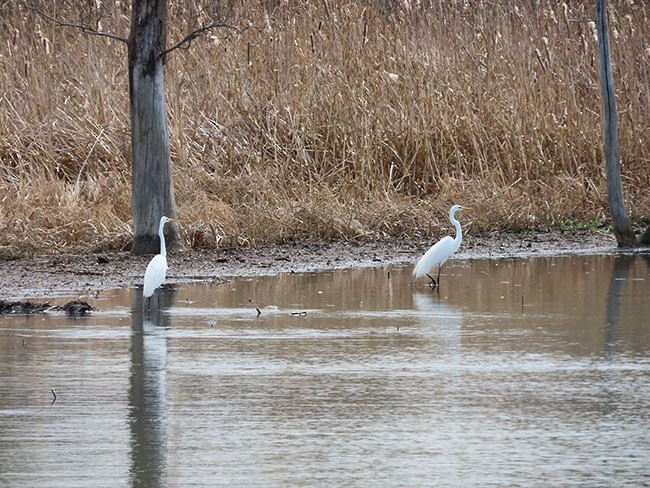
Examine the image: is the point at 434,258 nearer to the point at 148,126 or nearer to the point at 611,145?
the point at 148,126

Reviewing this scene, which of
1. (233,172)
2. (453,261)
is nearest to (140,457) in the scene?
(453,261)

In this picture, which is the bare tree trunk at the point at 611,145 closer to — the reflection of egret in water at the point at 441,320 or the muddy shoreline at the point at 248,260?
the muddy shoreline at the point at 248,260

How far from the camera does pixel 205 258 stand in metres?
13.9

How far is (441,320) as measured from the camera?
10133 mm

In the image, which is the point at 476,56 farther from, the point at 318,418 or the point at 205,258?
the point at 318,418

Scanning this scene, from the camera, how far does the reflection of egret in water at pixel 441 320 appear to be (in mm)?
9000

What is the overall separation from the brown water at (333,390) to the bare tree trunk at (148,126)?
87.2 inches

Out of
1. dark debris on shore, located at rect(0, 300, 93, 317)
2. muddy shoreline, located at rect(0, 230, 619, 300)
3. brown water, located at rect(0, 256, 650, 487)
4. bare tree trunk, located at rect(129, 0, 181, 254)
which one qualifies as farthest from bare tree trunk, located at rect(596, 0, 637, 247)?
dark debris on shore, located at rect(0, 300, 93, 317)

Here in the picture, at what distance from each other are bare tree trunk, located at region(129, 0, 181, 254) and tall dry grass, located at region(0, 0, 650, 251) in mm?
672

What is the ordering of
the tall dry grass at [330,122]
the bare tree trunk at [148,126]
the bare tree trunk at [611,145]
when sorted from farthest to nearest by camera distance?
the tall dry grass at [330,122] < the bare tree trunk at [611,145] < the bare tree trunk at [148,126]

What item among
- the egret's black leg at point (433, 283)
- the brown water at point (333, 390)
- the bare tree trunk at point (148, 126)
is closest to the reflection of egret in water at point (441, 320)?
the brown water at point (333, 390)

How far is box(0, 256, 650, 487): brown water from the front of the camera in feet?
19.1

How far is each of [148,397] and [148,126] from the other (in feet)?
22.4

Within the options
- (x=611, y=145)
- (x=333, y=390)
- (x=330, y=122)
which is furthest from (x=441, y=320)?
(x=330, y=122)
